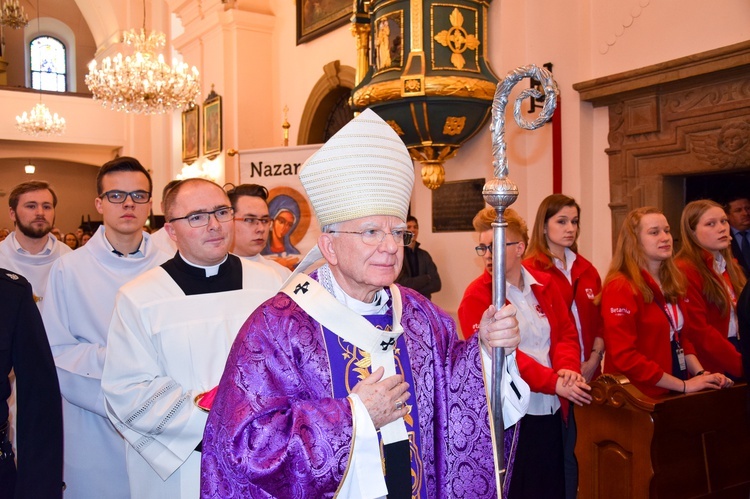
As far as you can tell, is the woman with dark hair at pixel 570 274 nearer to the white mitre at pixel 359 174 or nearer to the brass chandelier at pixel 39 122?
the white mitre at pixel 359 174

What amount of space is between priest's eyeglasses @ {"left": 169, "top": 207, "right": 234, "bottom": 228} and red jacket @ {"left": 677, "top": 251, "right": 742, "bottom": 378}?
98.6 inches

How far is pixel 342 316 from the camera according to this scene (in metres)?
2.06

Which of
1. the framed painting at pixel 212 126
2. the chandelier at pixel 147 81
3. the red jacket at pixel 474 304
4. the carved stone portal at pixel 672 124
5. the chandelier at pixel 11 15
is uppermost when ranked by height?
the chandelier at pixel 11 15

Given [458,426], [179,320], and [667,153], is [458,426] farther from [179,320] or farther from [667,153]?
[667,153]

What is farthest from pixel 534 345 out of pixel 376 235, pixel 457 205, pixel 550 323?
pixel 457 205

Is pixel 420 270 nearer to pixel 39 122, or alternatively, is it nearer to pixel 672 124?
pixel 672 124

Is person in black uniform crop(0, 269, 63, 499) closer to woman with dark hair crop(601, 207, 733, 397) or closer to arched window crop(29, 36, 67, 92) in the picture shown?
woman with dark hair crop(601, 207, 733, 397)

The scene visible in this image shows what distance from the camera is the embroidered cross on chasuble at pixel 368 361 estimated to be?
6.61ft

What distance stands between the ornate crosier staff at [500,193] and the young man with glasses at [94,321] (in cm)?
184

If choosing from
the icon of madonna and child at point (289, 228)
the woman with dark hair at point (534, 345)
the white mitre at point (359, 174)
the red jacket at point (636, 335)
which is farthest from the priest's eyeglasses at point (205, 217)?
the icon of madonna and child at point (289, 228)

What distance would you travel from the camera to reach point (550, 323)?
3.73 meters

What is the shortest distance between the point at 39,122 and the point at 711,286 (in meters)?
15.4

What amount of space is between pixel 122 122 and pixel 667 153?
596 inches

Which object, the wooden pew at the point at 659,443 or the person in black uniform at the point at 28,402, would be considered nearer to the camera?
the person in black uniform at the point at 28,402
